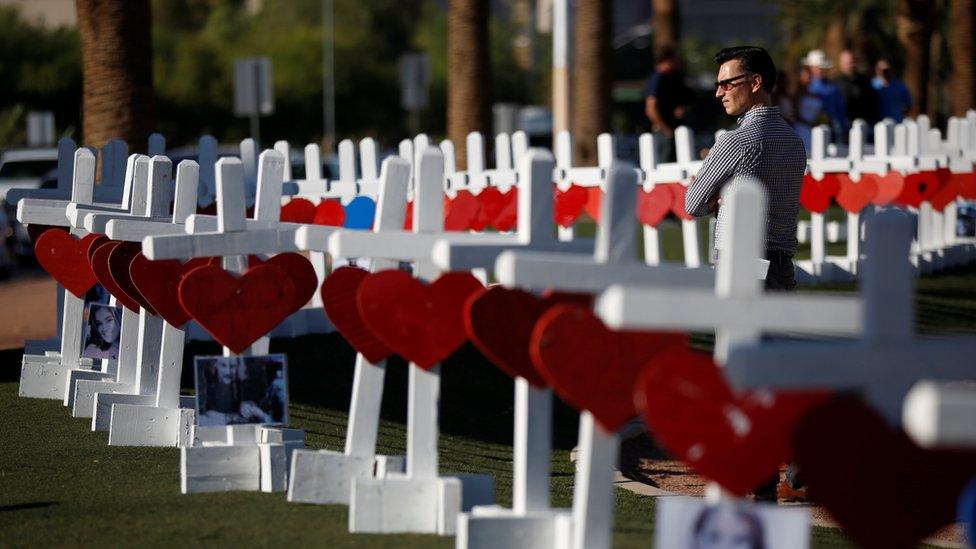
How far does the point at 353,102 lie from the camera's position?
6856 centimetres

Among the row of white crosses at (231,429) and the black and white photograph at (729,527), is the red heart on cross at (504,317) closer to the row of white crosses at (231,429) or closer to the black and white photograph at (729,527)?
the black and white photograph at (729,527)

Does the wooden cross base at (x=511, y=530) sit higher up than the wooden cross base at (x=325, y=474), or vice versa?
the wooden cross base at (x=325, y=474)

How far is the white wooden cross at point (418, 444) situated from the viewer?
16.6 feet

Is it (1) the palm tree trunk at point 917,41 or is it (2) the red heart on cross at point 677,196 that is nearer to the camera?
(2) the red heart on cross at point 677,196

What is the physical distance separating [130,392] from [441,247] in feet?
10.6

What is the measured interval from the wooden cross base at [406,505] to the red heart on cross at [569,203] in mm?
7323

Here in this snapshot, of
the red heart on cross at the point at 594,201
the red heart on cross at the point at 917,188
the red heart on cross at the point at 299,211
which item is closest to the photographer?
the red heart on cross at the point at 299,211

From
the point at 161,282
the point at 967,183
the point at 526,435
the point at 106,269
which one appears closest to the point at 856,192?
the point at 967,183

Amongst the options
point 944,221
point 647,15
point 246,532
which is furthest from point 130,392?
point 647,15

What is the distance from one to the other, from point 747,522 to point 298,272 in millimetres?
2587

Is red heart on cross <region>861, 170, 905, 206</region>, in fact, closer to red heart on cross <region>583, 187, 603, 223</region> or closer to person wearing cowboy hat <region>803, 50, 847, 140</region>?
red heart on cross <region>583, 187, 603, 223</region>

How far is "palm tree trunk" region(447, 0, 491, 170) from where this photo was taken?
2102 cm

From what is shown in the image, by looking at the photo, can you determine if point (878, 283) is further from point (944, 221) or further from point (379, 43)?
point (379, 43)

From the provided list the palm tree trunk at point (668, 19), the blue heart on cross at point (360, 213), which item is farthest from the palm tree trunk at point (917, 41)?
the blue heart on cross at point (360, 213)
